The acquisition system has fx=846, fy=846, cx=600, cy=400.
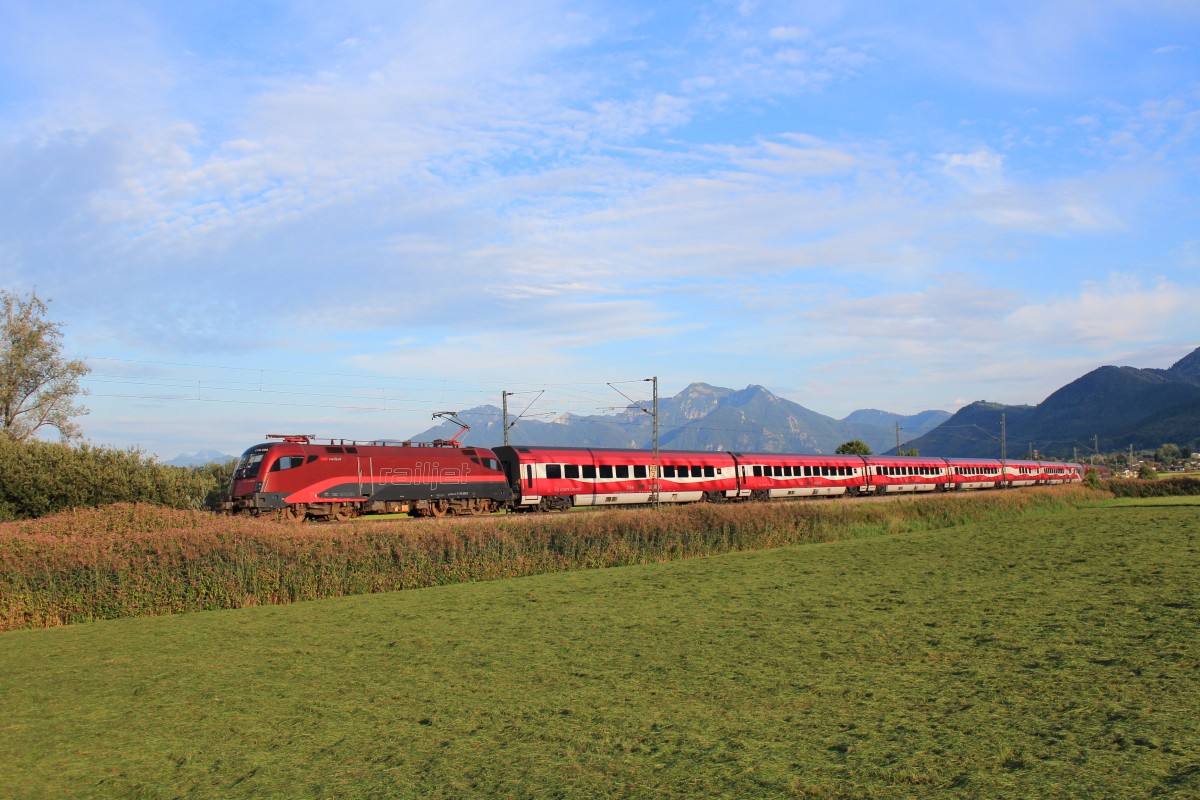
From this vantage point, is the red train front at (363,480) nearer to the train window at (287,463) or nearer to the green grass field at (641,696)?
the train window at (287,463)

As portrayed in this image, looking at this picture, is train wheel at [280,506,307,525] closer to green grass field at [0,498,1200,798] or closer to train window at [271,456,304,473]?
train window at [271,456,304,473]

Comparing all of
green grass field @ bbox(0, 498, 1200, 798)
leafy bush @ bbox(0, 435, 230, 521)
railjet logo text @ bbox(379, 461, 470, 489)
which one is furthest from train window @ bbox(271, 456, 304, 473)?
green grass field @ bbox(0, 498, 1200, 798)

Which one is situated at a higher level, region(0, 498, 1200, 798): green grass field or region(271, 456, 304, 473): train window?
region(271, 456, 304, 473): train window

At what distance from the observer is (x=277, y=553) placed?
18.0 meters

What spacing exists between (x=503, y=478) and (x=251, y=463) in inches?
448

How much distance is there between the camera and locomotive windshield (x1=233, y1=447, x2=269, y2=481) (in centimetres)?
3128

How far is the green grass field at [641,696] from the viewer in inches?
243

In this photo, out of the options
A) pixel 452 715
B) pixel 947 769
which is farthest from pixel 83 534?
pixel 947 769

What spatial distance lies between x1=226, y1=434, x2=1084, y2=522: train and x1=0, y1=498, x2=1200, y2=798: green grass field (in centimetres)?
1690

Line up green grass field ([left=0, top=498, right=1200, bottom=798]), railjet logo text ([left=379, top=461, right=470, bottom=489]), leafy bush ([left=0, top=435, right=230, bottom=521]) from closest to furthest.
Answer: green grass field ([left=0, top=498, right=1200, bottom=798]), leafy bush ([left=0, top=435, right=230, bottom=521]), railjet logo text ([left=379, top=461, right=470, bottom=489])

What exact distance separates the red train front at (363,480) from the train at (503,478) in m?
0.04

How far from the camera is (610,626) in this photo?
12594 millimetres

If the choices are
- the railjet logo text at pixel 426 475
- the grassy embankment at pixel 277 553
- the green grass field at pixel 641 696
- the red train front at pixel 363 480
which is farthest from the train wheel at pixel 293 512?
the green grass field at pixel 641 696

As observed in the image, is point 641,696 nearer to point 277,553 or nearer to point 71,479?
point 277,553
